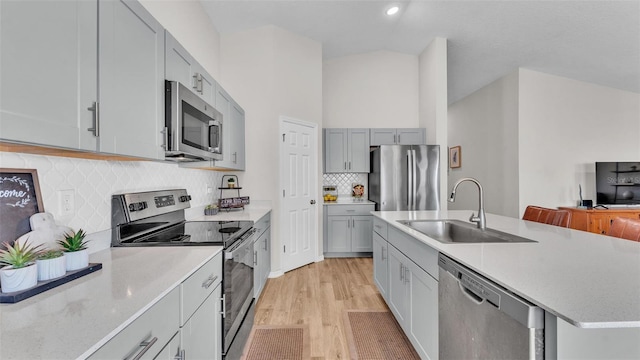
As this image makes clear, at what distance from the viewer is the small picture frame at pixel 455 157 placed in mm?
6387

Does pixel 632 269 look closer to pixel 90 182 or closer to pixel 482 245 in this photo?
pixel 482 245

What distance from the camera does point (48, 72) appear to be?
0.86 m

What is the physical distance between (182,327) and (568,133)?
6128 mm

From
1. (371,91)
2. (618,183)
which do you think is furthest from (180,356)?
(618,183)

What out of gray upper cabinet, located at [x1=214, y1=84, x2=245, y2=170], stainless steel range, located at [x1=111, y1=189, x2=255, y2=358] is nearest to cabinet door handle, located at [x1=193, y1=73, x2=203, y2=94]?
gray upper cabinet, located at [x1=214, y1=84, x2=245, y2=170]

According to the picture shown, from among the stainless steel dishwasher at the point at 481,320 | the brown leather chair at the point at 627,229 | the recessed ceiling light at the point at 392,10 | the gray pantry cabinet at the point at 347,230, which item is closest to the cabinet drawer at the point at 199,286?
the stainless steel dishwasher at the point at 481,320

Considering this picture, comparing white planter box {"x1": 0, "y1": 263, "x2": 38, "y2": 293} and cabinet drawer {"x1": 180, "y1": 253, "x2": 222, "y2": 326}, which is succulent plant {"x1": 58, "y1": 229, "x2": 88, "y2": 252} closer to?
white planter box {"x1": 0, "y1": 263, "x2": 38, "y2": 293}

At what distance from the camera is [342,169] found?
470cm

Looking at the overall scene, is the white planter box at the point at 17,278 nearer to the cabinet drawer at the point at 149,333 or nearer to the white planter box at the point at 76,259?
the white planter box at the point at 76,259

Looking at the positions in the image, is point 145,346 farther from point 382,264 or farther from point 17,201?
point 382,264

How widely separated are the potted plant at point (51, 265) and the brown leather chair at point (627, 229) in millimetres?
2877

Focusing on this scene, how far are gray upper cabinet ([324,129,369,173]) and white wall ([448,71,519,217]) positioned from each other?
8.34ft

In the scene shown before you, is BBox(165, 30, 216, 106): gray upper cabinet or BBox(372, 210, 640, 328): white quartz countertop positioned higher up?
BBox(165, 30, 216, 106): gray upper cabinet

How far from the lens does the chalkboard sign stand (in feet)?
3.34
